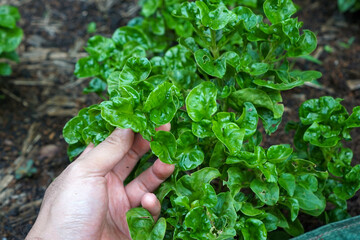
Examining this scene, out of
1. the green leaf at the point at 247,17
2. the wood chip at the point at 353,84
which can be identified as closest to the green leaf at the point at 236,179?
the green leaf at the point at 247,17

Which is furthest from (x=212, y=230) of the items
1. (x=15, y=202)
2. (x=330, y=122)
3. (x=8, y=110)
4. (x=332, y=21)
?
(x=332, y=21)

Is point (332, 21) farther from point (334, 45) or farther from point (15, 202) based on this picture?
point (15, 202)

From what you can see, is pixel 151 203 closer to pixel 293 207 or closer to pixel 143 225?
pixel 143 225

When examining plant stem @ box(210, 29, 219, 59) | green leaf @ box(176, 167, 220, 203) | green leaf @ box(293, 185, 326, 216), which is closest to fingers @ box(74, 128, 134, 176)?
green leaf @ box(176, 167, 220, 203)

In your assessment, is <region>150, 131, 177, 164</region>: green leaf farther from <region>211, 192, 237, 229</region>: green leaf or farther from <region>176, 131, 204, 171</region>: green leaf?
<region>211, 192, 237, 229</region>: green leaf

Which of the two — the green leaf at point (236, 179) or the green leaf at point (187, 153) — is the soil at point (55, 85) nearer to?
the green leaf at point (236, 179)

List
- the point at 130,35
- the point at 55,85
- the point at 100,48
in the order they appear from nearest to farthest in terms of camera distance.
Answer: the point at 100,48
the point at 130,35
the point at 55,85

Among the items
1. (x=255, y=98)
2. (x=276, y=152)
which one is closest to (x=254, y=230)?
(x=276, y=152)

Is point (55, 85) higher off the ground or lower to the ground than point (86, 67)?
lower
